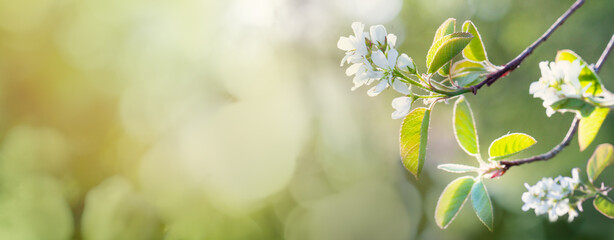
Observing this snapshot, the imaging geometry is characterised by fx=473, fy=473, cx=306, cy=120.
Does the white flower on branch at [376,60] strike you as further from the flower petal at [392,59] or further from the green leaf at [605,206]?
the green leaf at [605,206]

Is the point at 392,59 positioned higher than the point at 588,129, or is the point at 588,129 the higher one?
the point at 392,59

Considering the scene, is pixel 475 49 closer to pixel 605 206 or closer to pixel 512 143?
pixel 512 143

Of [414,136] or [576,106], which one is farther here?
[414,136]

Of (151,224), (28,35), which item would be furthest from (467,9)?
(28,35)

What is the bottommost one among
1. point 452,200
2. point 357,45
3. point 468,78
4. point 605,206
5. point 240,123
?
point 605,206

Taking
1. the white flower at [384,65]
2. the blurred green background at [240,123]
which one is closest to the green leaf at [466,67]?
the white flower at [384,65]

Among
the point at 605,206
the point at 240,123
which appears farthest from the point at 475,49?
the point at 240,123

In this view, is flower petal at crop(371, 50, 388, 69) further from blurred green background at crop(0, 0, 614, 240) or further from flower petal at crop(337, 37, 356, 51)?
blurred green background at crop(0, 0, 614, 240)
